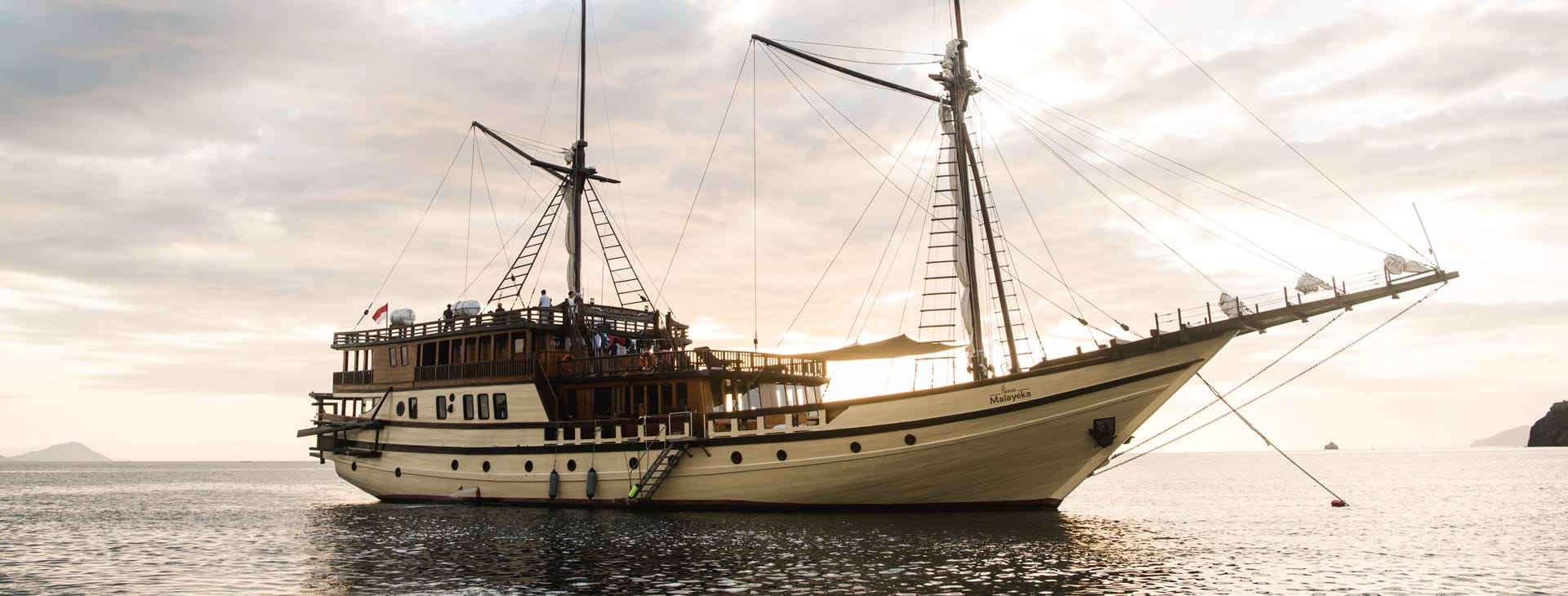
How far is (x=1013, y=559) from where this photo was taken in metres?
18.5

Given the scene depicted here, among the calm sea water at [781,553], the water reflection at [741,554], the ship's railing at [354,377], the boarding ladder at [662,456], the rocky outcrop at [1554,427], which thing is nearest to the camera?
the water reflection at [741,554]

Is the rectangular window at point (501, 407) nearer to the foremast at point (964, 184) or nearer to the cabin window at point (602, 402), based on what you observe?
the cabin window at point (602, 402)

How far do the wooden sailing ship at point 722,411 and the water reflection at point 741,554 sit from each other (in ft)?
3.73

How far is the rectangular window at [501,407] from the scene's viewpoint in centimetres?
3072

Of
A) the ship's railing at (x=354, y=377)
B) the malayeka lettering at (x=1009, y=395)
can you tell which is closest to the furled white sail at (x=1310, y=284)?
the malayeka lettering at (x=1009, y=395)

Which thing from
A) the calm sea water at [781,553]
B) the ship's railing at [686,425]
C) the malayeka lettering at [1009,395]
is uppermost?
the malayeka lettering at [1009,395]

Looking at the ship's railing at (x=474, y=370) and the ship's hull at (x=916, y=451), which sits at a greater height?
the ship's railing at (x=474, y=370)

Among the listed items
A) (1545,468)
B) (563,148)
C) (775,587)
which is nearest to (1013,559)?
(775,587)

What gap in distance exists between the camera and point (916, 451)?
81.0ft

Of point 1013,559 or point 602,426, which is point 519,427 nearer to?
point 602,426

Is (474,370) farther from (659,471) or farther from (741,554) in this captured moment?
(741,554)

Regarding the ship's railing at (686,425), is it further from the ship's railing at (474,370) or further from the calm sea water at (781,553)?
the ship's railing at (474,370)

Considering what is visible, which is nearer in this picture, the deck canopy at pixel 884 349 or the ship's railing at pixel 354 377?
the deck canopy at pixel 884 349

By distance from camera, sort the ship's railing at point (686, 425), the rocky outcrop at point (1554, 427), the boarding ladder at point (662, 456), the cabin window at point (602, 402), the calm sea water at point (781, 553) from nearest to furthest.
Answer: the calm sea water at point (781, 553)
the ship's railing at point (686, 425)
the boarding ladder at point (662, 456)
the cabin window at point (602, 402)
the rocky outcrop at point (1554, 427)
